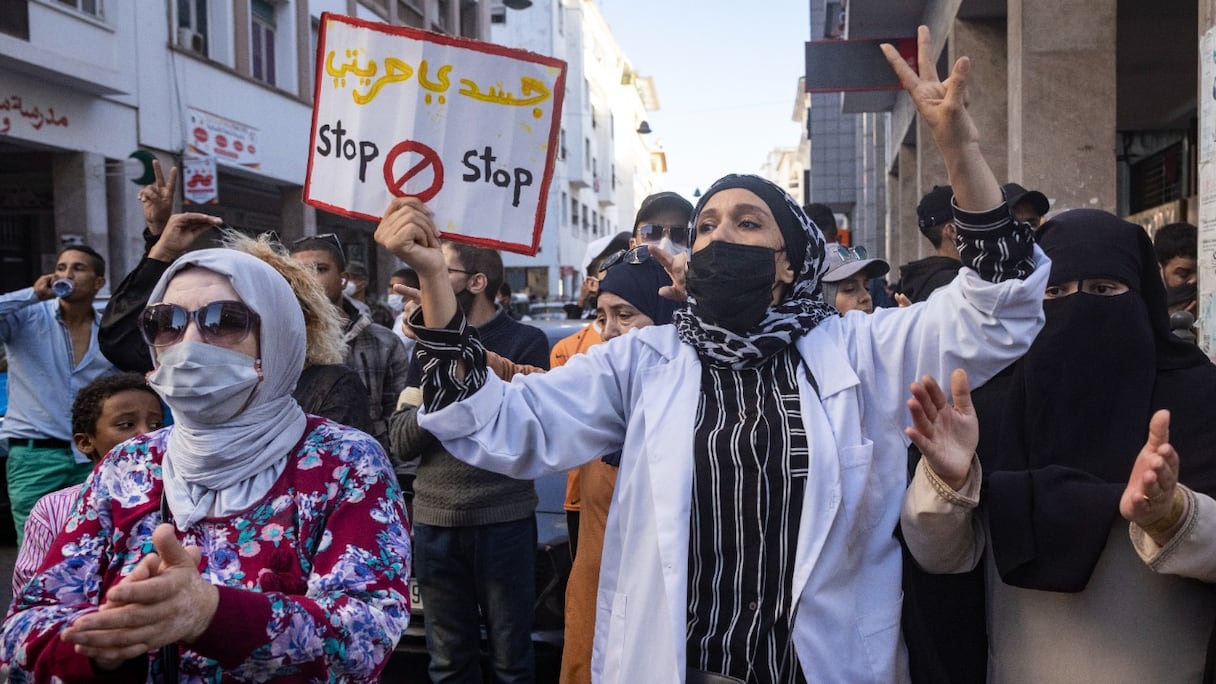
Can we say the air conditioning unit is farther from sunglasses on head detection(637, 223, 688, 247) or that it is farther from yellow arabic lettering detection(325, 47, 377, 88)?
yellow arabic lettering detection(325, 47, 377, 88)

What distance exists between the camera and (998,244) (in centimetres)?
226

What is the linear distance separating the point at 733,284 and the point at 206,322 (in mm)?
1168

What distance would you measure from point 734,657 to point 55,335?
4878 mm

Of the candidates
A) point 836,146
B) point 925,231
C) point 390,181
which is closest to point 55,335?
point 390,181

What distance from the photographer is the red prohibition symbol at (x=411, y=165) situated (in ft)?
9.52

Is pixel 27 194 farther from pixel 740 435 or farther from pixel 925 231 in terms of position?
pixel 740 435

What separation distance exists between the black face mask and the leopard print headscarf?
0.09ft

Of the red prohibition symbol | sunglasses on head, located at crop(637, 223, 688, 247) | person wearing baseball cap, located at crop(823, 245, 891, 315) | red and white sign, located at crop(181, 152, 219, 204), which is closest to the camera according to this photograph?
the red prohibition symbol

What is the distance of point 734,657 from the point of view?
2275 millimetres

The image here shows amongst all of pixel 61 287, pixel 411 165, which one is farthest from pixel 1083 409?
pixel 61 287

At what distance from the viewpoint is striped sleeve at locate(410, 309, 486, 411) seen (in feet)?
7.66

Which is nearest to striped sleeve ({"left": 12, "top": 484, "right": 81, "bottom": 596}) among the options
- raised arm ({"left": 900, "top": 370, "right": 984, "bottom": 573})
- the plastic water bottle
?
raised arm ({"left": 900, "top": 370, "right": 984, "bottom": 573})

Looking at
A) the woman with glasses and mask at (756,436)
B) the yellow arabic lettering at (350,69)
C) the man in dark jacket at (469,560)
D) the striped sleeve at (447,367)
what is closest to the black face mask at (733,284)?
the woman with glasses and mask at (756,436)

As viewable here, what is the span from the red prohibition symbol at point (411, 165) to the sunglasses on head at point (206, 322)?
0.77 meters
